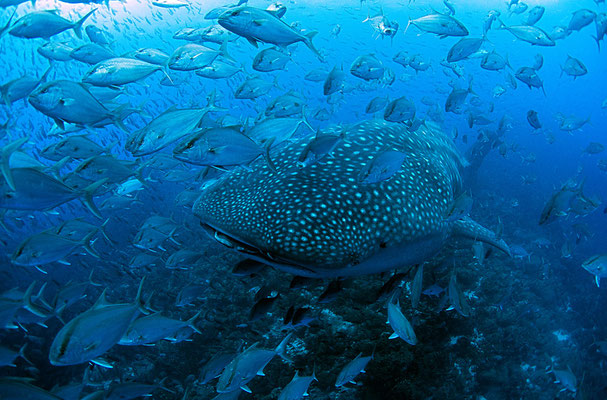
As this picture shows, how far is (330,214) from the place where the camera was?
87.7 inches

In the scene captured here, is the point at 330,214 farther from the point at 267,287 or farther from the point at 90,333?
the point at 90,333

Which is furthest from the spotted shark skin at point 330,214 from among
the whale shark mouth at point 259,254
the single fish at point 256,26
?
the single fish at point 256,26

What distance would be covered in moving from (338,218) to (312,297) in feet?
12.7

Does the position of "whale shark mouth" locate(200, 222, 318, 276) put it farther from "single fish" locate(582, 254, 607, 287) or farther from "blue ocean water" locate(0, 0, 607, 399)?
"single fish" locate(582, 254, 607, 287)

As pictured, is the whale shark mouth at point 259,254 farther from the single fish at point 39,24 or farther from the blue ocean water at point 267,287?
the single fish at point 39,24

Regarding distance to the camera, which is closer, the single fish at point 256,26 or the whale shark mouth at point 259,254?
the whale shark mouth at point 259,254

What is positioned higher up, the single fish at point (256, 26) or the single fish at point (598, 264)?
the single fish at point (256, 26)

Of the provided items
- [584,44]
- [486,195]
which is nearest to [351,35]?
[486,195]

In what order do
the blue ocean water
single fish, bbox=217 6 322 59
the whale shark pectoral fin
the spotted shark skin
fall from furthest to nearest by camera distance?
single fish, bbox=217 6 322 59 → the whale shark pectoral fin → the blue ocean water → the spotted shark skin

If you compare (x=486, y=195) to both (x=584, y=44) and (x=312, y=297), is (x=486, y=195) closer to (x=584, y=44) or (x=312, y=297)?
(x=312, y=297)

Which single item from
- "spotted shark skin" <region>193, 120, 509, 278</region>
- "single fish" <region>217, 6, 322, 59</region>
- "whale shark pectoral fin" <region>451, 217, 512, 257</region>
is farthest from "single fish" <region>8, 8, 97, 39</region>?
"whale shark pectoral fin" <region>451, 217, 512, 257</region>

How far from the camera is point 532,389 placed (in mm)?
6195

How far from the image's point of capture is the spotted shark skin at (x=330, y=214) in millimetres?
2113

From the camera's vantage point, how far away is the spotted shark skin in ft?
6.93
